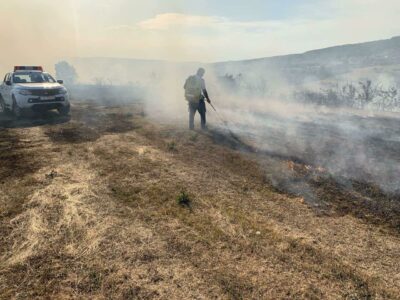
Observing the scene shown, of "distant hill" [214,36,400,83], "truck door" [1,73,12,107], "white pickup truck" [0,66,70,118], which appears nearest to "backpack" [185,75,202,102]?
"white pickup truck" [0,66,70,118]

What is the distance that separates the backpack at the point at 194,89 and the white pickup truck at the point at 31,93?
6155 millimetres

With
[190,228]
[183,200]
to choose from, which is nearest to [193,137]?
[183,200]

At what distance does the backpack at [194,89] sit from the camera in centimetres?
1207

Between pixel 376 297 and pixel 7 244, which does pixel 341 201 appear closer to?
pixel 376 297

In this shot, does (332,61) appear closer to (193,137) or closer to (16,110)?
(193,137)

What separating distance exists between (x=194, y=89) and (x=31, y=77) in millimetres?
8300

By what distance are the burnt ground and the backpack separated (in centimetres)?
356

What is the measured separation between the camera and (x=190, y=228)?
518 centimetres

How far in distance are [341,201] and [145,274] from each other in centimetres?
408

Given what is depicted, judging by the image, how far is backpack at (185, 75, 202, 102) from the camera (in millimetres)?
12070

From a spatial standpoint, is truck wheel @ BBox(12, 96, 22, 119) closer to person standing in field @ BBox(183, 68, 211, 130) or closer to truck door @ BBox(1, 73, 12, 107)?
truck door @ BBox(1, 73, 12, 107)

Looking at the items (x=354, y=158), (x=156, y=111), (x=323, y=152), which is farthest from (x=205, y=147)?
(x=156, y=111)

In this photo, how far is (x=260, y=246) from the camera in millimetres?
4707

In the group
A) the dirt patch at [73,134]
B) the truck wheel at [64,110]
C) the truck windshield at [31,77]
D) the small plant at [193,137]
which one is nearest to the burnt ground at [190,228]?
the dirt patch at [73,134]
